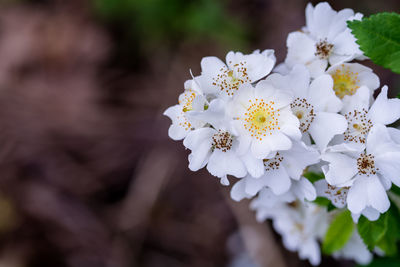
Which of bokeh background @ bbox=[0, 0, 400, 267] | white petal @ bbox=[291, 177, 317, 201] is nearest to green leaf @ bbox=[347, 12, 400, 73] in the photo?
white petal @ bbox=[291, 177, 317, 201]

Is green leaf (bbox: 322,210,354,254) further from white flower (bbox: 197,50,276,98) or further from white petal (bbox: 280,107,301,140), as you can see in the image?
white flower (bbox: 197,50,276,98)

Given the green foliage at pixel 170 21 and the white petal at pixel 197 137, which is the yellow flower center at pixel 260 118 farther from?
the green foliage at pixel 170 21

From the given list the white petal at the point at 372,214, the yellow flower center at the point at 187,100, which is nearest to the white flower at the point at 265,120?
the yellow flower center at the point at 187,100

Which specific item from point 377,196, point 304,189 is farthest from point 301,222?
point 377,196

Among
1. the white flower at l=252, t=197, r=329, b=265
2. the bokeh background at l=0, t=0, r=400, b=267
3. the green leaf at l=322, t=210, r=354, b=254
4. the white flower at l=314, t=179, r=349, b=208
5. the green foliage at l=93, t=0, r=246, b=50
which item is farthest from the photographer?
the green foliage at l=93, t=0, r=246, b=50

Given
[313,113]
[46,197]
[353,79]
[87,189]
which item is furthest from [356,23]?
[46,197]

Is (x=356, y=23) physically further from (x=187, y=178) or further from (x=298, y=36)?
(x=187, y=178)
